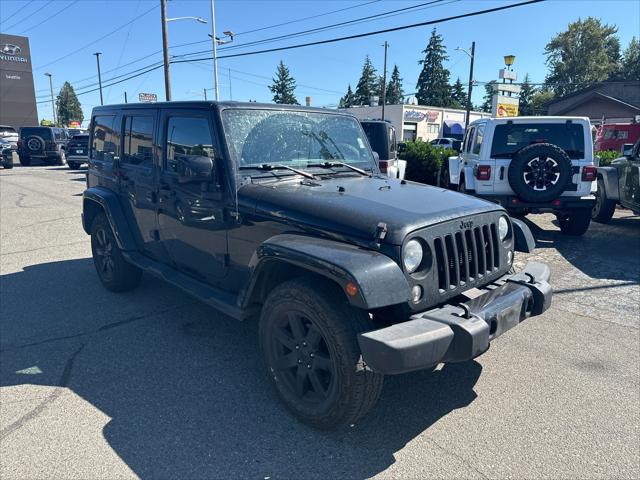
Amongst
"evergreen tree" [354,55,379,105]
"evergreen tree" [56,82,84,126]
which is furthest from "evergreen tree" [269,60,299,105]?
"evergreen tree" [56,82,84,126]

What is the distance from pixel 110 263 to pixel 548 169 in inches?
250

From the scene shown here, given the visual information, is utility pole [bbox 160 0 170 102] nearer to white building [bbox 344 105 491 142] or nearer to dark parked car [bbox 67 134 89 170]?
dark parked car [bbox 67 134 89 170]

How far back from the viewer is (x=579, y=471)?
2.43 m

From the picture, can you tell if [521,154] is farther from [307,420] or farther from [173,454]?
[173,454]

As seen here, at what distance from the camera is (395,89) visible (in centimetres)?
9200

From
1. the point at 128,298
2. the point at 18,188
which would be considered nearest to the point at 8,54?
the point at 18,188

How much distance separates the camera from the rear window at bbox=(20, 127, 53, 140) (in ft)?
78.5

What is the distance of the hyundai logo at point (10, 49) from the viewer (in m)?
54.8

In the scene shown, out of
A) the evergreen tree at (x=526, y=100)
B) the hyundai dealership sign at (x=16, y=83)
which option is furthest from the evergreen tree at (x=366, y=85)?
the hyundai dealership sign at (x=16, y=83)

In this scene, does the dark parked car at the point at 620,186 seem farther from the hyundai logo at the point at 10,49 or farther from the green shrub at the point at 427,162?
the hyundai logo at the point at 10,49

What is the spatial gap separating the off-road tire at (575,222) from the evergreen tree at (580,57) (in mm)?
73026

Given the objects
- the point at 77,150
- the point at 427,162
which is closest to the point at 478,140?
the point at 427,162

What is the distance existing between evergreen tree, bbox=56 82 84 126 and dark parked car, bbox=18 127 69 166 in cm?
8647

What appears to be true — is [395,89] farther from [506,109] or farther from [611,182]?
[611,182]
